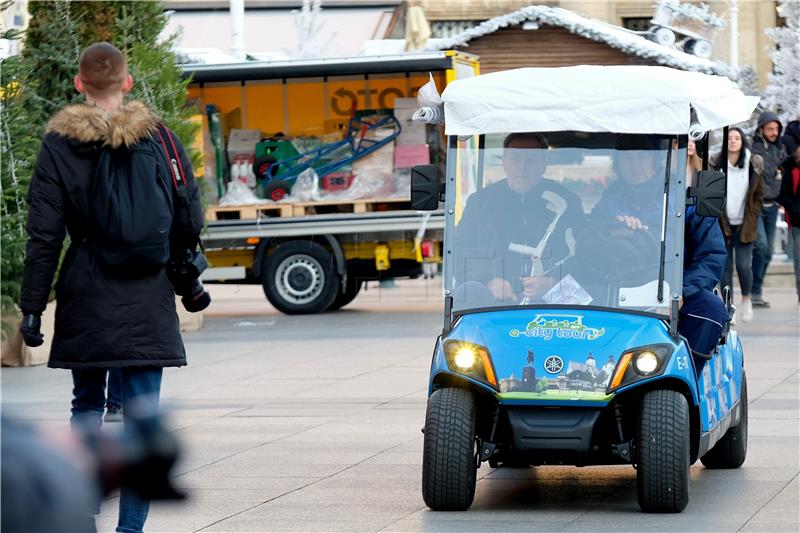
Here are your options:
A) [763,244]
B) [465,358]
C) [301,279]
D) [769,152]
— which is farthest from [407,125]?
[465,358]

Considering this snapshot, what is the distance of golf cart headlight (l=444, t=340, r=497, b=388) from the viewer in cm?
630

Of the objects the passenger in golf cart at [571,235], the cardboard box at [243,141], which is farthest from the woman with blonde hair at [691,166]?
the cardboard box at [243,141]

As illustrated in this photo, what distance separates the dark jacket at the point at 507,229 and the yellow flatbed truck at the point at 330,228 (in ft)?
32.5

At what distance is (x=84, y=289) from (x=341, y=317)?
1201cm

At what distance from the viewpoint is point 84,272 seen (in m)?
5.12

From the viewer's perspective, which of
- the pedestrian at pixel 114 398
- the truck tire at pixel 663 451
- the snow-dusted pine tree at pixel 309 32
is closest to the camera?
the truck tire at pixel 663 451

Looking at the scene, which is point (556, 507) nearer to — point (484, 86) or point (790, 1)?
point (484, 86)

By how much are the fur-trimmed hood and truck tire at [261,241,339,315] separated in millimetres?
12249

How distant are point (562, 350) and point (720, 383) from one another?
3.42 ft

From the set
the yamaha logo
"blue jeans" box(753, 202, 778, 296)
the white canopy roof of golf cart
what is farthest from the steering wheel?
"blue jeans" box(753, 202, 778, 296)

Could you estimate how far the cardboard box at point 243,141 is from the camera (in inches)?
745

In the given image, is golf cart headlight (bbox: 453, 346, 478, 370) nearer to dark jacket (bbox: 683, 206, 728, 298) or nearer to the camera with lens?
dark jacket (bbox: 683, 206, 728, 298)

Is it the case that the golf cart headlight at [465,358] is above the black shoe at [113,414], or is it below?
above

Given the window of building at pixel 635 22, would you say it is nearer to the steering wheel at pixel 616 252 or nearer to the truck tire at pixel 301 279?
the truck tire at pixel 301 279
